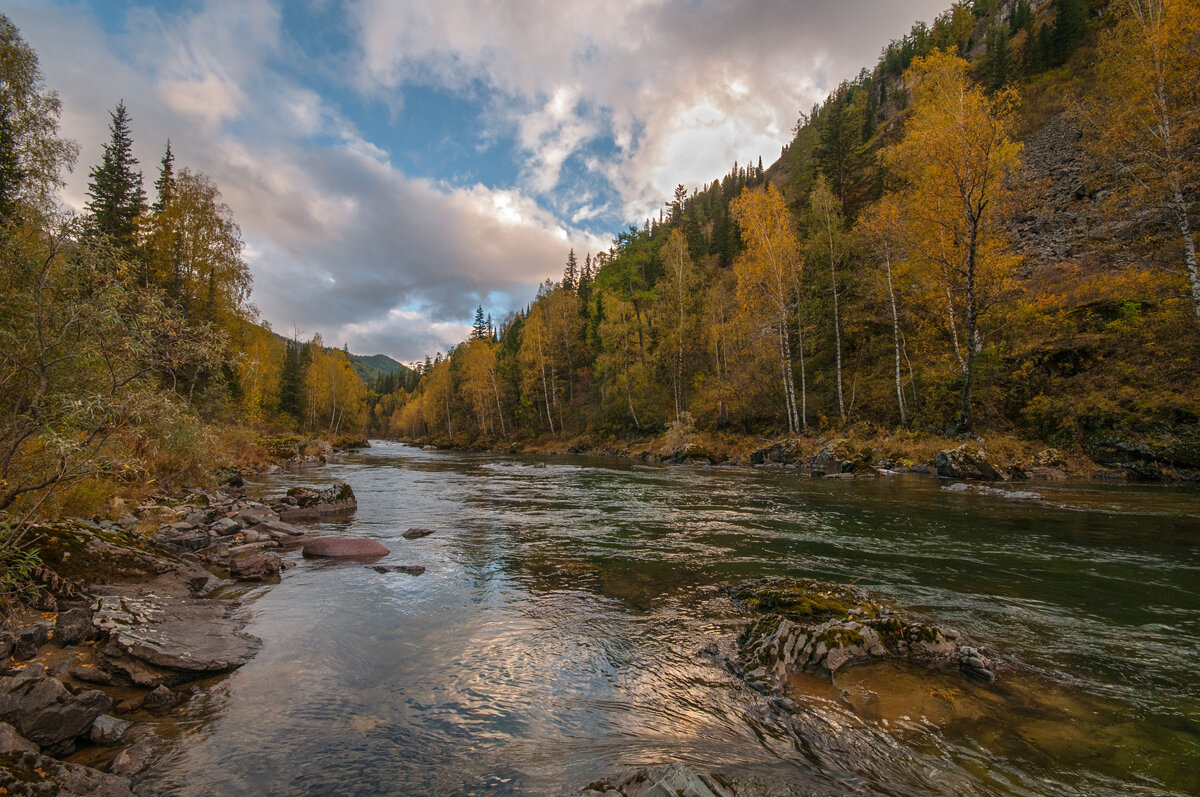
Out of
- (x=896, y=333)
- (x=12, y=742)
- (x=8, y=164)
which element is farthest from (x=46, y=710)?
(x=896, y=333)

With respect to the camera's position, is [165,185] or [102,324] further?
[165,185]

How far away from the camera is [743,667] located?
4734 mm

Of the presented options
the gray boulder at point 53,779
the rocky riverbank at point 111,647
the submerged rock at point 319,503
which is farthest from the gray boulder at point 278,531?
the gray boulder at point 53,779

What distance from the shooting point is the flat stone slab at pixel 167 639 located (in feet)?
14.7

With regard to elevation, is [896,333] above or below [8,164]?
below

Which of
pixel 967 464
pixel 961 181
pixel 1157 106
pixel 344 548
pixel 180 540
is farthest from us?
pixel 961 181

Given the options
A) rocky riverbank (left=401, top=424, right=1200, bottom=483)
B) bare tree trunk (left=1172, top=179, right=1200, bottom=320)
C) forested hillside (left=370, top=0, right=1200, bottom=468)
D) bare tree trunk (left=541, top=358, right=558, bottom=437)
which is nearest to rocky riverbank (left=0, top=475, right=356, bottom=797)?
rocky riverbank (left=401, top=424, right=1200, bottom=483)

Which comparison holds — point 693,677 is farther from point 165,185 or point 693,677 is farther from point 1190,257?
point 165,185

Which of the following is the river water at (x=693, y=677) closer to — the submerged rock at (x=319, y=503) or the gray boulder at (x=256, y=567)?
the gray boulder at (x=256, y=567)

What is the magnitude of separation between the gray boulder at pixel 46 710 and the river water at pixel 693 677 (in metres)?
0.58

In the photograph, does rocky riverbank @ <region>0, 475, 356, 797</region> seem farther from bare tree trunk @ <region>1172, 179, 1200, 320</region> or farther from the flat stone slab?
bare tree trunk @ <region>1172, 179, 1200, 320</region>

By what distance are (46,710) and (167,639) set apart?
1763 mm

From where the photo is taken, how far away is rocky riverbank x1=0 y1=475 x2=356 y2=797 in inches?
124

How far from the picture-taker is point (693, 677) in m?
4.65
